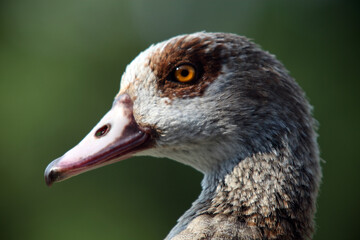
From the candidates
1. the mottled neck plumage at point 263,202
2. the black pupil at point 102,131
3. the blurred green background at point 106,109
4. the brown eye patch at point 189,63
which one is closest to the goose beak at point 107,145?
the black pupil at point 102,131

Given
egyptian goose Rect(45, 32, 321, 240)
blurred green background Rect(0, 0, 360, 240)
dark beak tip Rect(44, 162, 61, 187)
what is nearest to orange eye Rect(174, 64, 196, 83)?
egyptian goose Rect(45, 32, 321, 240)

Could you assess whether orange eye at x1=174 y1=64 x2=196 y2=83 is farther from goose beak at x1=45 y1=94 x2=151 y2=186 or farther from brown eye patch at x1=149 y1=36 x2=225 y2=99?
goose beak at x1=45 y1=94 x2=151 y2=186

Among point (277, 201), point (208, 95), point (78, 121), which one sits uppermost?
point (78, 121)

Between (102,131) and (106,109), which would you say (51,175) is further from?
(106,109)

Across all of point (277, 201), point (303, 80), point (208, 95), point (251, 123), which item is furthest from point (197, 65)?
point (303, 80)

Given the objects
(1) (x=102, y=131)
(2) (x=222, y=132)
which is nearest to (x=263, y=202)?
(2) (x=222, y=132)

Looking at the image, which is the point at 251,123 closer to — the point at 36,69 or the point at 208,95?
the point at 208,95

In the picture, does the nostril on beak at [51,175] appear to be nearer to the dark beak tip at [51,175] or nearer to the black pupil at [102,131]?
the dark beak tip at [51,175]
